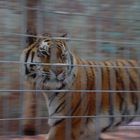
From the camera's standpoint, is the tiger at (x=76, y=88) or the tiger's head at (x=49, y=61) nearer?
the tiger's head at (x=49, y=61)

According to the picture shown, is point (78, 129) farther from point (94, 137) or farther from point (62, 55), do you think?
point (62, 55)

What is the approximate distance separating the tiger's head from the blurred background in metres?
0.08

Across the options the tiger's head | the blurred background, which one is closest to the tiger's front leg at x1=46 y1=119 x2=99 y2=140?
the blurred background

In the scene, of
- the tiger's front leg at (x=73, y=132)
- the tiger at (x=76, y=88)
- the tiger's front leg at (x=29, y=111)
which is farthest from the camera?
the tiger's front leg at (x=29, y=111)

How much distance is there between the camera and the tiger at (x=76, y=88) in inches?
124

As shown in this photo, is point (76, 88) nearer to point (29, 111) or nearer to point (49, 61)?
point (49, 61)

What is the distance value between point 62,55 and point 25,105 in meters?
0.65

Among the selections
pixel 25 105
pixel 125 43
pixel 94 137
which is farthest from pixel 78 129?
pixel 125 43

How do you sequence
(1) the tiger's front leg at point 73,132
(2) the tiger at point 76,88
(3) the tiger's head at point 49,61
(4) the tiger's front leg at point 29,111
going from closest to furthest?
(3) the tiger's head at point 49,61 < (2) the tiger at point 76,88 < (1) the tiger's front leg at point 73,132 < (4) the tiger's front leg at point 29,111

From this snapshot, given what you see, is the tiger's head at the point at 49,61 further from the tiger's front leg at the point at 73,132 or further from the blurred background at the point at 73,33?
the tiger's front leg at the point at 73,132

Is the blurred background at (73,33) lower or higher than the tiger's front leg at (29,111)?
higher

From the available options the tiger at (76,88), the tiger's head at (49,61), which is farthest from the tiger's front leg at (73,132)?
the tiger's head at (49,61)

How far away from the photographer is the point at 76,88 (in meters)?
3.28

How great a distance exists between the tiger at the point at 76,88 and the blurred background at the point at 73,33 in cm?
8
